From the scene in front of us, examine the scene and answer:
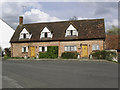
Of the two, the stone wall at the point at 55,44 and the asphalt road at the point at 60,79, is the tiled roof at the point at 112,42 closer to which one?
the stone wall at the point at 55,44

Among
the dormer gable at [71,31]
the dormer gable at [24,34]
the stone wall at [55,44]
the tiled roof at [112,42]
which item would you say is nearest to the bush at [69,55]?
the stone wall at [55,44]

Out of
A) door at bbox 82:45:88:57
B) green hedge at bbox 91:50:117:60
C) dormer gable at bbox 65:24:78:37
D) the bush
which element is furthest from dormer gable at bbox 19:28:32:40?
green hedge at bbox 91:50:117:60

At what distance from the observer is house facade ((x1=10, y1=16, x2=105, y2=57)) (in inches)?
1287

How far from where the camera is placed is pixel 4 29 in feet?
152

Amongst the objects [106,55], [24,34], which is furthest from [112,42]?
[24,34]

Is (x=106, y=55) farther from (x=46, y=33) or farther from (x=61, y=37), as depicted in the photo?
(x=46, y=33)

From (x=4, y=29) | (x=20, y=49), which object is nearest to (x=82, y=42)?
(x=20, y=49)

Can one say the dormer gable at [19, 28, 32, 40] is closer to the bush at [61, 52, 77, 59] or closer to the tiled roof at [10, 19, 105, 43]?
the tiled roof at [10, 19, 105, 43]

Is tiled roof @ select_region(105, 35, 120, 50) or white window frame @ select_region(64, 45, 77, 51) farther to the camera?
tiled roof @ select_region(105, 35, 120, 50)

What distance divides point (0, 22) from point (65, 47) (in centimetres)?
2036

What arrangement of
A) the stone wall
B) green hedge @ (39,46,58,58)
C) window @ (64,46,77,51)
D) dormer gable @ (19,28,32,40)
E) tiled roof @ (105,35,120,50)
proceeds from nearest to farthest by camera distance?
the stone wall, green hedge @ (39,46,58,58), window @ (64,46,77,51), tiled roof @ (105,35,120,50), dormer gable @ (19,28,32,40)

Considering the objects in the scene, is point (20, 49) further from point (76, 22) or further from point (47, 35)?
point (76, 22)

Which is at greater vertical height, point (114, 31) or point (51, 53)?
point (114, 31)

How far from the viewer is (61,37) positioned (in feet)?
113
